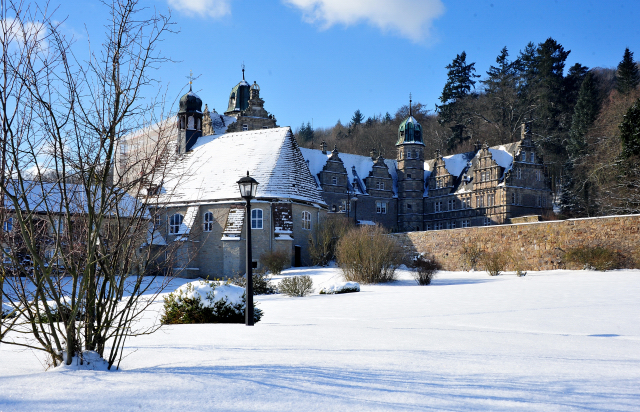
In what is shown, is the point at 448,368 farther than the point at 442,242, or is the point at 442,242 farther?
the point at 442,242

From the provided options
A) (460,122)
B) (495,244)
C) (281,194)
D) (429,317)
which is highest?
(460,122)

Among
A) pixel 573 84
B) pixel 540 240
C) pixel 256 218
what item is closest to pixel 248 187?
pixel 540 240

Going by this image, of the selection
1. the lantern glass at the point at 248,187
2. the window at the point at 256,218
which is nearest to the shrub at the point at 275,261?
the window at the point at 256,218

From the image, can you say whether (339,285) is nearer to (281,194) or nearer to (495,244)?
(495,244)

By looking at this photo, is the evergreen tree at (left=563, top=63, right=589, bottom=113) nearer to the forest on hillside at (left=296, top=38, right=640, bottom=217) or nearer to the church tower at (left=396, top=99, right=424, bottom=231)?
the forest on hillside at (left=296, top=38, right=640, bottom=217)

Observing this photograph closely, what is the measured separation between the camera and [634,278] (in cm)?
1888

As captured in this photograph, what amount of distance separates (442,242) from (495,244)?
12.8ft

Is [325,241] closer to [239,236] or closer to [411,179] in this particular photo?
[239,236]

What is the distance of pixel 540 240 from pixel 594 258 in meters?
2.92

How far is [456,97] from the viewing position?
74.1 metres

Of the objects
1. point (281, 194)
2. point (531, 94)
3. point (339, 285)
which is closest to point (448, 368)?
point (339, 285)

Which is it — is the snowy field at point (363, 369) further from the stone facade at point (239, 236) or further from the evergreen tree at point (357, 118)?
the evergreen tree at point (357, 118)

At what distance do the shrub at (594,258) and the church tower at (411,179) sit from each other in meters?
34.9

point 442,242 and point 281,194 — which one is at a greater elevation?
point 281,194
